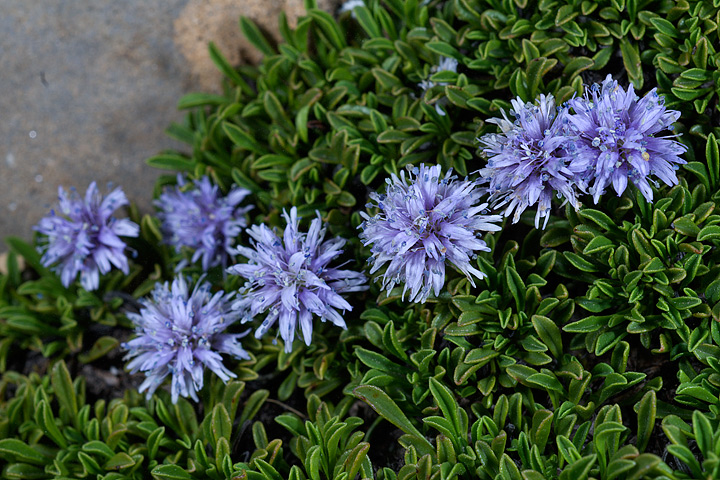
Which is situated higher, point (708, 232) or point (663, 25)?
point (663, 25)

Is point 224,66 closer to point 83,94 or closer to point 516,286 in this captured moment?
point 83,94

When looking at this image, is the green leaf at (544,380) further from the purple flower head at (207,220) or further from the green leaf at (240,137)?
the green leaf at (240,137)

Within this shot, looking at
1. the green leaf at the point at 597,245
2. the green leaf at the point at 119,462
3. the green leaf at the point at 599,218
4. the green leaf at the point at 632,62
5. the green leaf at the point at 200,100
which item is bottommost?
the green leaf at the point at 119,462

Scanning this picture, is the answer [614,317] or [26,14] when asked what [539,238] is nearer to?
[614,317]

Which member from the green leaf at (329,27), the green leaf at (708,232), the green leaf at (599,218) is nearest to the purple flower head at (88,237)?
the green leaf at (329,27)

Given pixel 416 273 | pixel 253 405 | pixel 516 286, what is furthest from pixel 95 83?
pixel 516 286

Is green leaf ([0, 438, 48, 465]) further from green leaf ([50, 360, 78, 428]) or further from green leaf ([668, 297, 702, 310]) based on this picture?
green leaf ([668, 297, 702, 310])
